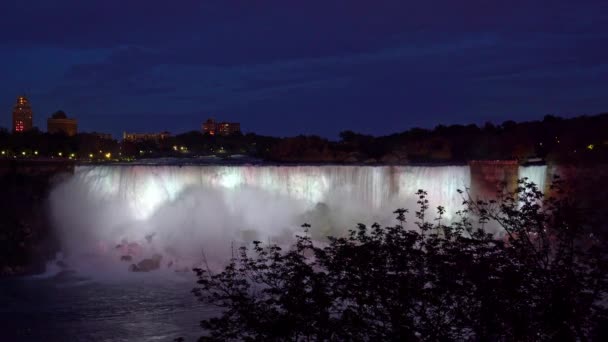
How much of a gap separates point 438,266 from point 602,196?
54.6 ft

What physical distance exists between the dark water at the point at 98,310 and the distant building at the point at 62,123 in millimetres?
53051

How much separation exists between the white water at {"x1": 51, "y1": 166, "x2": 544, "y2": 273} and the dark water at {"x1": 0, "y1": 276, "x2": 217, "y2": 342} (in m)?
5.12

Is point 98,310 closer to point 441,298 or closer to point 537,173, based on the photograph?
point 441,298

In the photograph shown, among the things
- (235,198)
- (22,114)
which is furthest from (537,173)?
(22,114)

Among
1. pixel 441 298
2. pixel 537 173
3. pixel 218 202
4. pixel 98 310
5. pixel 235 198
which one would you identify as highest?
pixel 537 173

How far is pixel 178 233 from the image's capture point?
22297mm

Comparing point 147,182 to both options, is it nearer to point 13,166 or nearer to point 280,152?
point 13,166

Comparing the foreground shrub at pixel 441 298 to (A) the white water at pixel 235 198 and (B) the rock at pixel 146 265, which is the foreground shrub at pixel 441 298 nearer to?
(B) the rock at pixel 146 265

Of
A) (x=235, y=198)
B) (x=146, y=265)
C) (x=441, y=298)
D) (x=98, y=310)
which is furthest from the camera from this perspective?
(x=235, y=198)

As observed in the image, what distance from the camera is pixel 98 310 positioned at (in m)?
14.6

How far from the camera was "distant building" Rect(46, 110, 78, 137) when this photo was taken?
6792cm

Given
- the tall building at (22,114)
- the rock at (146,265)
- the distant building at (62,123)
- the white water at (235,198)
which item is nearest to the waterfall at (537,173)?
the white water at (235,198)

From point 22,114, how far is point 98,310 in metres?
68.4

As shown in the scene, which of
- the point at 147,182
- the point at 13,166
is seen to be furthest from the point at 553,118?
the point at 13,166
